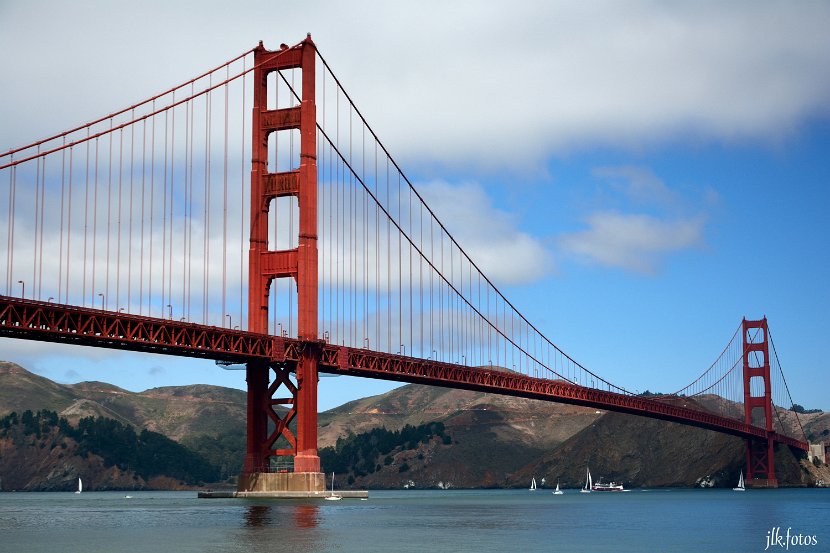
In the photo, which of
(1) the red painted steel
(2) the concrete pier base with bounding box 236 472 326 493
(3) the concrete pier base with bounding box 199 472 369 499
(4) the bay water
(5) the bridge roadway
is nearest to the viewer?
(4) the bay water

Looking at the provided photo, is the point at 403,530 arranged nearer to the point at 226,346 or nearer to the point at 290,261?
the point at 226,346

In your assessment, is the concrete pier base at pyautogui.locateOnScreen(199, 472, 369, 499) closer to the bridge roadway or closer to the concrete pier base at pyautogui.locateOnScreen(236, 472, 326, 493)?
the concrete pier base at pyautogui.locateOnScreen(236, 472, 326, 493)

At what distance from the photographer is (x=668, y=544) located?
5534 centimetres

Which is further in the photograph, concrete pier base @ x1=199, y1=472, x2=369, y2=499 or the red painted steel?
the red painted steel

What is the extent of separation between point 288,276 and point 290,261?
1.06 m

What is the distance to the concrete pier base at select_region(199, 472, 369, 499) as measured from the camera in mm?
83438

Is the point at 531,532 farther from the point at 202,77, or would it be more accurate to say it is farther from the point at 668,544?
the point at 202,77

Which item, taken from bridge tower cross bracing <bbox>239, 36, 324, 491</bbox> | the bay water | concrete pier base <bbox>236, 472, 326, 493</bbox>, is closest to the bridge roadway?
bridge tower cross bracing <bbox>239, 36, 324, 491</bbox>

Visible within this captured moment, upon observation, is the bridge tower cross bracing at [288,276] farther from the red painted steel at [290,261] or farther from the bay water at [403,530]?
the bay water at [403,530]

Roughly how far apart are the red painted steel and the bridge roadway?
8.41 ft

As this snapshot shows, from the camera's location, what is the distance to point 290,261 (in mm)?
85812

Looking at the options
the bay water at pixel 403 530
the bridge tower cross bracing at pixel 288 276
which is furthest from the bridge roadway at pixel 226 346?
the bay water at pixel 403 530

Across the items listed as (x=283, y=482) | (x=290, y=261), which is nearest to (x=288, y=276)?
(x=290, y=261)

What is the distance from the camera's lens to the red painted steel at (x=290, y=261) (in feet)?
278
